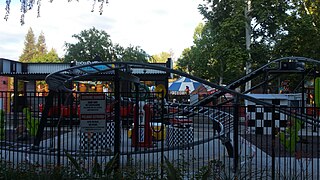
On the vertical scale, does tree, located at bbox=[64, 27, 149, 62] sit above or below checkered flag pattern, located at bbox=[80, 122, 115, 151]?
above

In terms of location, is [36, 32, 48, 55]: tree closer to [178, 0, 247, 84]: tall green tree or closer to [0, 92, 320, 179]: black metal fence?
[178, 0, 247, 84]: tall green tree

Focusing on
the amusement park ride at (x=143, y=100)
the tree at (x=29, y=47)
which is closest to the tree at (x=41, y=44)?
the tree at (x=29, y=47)

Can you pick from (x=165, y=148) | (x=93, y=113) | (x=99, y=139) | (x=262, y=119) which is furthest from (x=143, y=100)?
(x=93, y=113)

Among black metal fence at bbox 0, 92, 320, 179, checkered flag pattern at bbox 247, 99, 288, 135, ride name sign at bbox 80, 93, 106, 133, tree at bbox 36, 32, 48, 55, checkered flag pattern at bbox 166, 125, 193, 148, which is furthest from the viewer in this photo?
tree at bbox 36, 32, 48, 55

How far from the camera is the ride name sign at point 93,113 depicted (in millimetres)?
7125

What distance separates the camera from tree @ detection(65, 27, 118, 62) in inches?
1911

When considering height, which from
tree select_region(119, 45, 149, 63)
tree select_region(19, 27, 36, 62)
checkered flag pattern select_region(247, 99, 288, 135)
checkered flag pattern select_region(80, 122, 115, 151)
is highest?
tree select_region(19, 27, 36, 62)

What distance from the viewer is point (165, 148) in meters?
8.76

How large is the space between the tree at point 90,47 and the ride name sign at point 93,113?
41.5 metres

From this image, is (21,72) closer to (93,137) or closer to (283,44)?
(93,137)

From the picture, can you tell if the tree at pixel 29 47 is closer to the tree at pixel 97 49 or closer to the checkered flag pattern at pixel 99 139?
the tree at pixel 97 49

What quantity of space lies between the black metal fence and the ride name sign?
2 cm

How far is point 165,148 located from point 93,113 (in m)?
2.25

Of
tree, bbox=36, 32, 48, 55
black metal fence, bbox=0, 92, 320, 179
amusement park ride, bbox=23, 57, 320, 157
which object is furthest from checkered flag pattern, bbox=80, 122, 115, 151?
tree, bbox=36, 32, 48, 55
